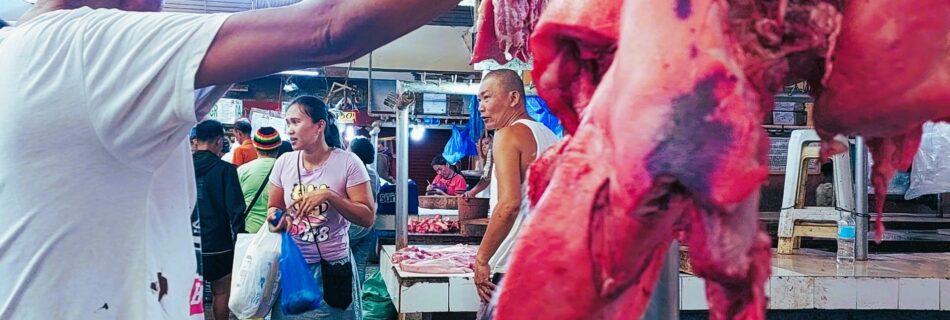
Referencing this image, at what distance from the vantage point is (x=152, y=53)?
4.42 feet

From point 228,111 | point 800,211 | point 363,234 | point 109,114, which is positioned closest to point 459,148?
point 228,111

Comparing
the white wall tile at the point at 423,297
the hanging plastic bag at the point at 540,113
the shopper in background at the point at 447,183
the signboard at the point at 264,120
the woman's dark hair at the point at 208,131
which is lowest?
the white wall tile at the point at 423,297

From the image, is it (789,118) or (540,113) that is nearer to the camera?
(540,113)

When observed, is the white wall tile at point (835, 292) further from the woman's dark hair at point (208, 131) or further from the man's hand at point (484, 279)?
the woman's dark hair at point (208, 131)

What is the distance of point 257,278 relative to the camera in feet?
14.8

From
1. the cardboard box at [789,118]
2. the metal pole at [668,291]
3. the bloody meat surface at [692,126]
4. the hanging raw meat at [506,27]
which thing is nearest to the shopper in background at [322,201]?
→ the hanging raw meat at [506,27]

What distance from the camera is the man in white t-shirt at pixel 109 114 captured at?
128cm

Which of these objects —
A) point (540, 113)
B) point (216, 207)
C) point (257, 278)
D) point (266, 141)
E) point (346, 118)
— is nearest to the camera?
point (257, 278)

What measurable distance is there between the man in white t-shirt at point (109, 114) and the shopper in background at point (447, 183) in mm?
11565

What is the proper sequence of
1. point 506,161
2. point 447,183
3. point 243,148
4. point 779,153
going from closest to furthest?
point 506,161, point 243,148, point 779,153, point 447,183

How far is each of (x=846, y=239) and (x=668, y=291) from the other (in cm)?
442

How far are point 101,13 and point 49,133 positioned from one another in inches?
10.0

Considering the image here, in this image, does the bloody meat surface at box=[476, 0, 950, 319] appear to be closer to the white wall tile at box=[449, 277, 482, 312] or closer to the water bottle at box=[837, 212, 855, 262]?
the white wall tile at box=[449, 277, 482, 312]

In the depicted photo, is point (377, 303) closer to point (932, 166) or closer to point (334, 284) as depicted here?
point (334, 284)
